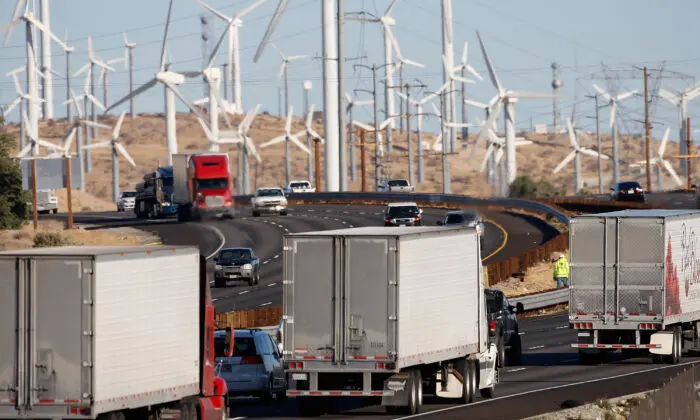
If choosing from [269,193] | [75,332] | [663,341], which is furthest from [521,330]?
[269,193]

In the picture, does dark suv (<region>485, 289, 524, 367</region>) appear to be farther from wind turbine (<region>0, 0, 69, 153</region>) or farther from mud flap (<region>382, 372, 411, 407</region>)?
wind turbine (<region>0, 0, 69, 153</region>)

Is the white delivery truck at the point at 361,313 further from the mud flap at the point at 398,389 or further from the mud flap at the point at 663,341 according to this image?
the mud flap at the point at 663,341

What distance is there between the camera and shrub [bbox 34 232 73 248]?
76.9m

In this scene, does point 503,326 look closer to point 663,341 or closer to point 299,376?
point 663,341

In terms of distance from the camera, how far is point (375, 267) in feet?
79.8

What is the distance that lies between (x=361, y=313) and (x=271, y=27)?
83080mm

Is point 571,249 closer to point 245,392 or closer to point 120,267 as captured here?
point 245,392

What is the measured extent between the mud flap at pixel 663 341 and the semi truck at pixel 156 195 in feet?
201

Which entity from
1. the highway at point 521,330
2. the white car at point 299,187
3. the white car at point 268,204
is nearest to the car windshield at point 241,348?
the highway at point 521,330

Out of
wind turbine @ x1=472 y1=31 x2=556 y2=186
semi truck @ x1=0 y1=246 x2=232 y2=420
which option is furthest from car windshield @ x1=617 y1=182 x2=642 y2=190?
semi truck @ x1=0 y1=246 x2=232 y2=420

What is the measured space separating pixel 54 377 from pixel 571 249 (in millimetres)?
17931

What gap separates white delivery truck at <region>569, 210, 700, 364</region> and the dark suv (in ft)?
5.45

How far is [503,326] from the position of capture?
35531 millimetres

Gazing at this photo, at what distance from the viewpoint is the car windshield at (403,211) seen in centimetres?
7744
